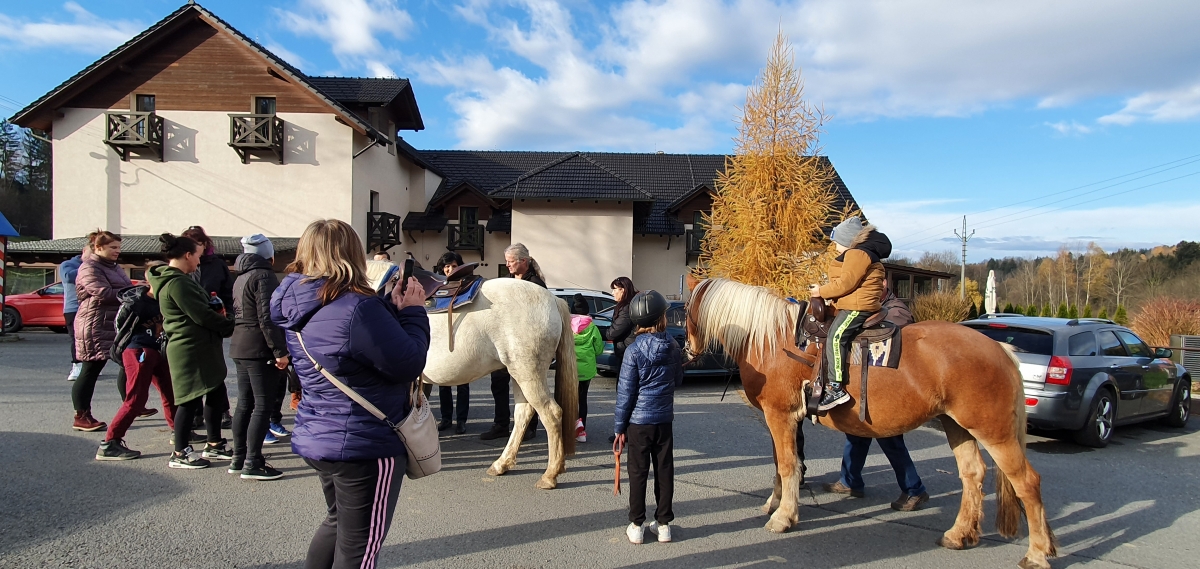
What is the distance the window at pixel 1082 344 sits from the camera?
21.7ft

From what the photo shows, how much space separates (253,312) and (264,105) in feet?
60.2

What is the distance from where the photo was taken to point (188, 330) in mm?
4789

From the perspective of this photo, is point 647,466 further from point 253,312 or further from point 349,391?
point 253,312

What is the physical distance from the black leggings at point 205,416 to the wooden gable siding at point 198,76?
55.5 feet

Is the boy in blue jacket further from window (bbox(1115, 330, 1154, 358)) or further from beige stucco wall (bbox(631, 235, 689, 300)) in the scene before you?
beige stucco wall (bbox(631, 235, 689, 300))

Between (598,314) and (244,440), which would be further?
(598,314)

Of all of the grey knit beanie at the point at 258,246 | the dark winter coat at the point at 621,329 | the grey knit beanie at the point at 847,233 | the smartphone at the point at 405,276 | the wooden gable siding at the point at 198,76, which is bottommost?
the dark winter coat at the point at 621,329

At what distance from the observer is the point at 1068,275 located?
52.3 meters

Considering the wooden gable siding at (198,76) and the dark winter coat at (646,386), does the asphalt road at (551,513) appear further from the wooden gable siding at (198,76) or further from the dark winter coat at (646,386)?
the wooden gable siding at (198,76)

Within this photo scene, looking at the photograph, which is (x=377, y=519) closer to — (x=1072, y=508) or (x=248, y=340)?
(x=248, y=340)

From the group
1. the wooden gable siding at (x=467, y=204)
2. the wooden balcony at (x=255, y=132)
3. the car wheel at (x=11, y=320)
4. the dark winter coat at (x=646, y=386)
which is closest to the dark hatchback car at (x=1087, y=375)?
the dark winter coat at (x=646, y=386)

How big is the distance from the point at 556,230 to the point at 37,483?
743 inches

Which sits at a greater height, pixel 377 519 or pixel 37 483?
pixel 377 519

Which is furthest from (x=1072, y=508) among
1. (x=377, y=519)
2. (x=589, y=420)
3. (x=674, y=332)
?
(x=674, y=332)
